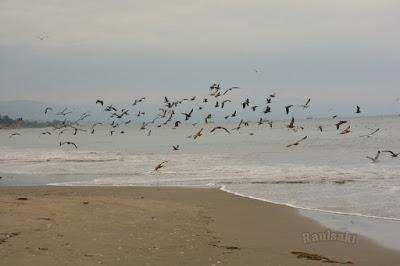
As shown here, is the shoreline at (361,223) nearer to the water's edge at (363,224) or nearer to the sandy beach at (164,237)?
the water's edge at (363,224)

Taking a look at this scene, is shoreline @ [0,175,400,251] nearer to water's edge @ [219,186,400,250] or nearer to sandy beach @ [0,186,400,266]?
water's edge @ [219,186,400,250]

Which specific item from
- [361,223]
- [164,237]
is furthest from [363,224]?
[164,237]

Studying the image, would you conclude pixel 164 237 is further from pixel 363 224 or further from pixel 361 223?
pixel 361 223

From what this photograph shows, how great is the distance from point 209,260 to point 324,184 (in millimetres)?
16878

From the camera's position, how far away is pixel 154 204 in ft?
62.9

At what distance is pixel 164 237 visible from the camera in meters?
12.4

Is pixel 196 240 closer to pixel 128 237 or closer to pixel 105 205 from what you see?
pixel 128 237

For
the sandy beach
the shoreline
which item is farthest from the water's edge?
the sandy beach

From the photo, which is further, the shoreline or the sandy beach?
the shoreline

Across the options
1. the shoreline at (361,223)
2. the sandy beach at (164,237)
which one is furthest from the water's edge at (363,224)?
the sandy beach at (164,237)

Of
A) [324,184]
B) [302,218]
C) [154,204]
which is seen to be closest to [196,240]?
[302,218]

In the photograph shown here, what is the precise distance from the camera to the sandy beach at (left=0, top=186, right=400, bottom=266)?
10.2m

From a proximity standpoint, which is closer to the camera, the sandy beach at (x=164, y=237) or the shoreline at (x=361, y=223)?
the sandy beach at (x=164, y=237)

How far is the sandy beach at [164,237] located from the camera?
10227mm
